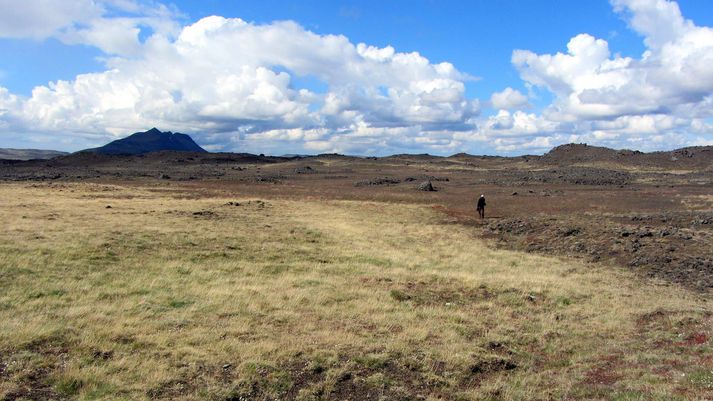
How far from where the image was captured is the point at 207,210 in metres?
38.2

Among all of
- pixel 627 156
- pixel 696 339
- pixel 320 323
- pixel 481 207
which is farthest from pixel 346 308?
pixel 627 156

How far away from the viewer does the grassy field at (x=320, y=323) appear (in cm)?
984

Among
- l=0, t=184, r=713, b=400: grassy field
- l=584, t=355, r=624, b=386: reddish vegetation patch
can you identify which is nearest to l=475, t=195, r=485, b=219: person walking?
l=0, t=184, r=713, b=400: grassy field

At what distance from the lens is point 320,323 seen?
13.8m

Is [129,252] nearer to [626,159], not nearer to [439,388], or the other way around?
[439,388]

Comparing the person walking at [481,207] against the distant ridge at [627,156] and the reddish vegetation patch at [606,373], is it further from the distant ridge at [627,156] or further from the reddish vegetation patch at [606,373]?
the distant ridge at [627,156]

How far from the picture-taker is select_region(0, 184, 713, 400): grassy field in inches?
387

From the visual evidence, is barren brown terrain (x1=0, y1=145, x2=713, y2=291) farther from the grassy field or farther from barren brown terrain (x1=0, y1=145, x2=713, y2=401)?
the grassy field

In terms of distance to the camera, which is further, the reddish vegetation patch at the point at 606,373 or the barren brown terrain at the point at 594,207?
the barren brown terrain at the point at 594,207

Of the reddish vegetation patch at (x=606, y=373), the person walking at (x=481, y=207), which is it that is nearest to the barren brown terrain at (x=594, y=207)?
the person walking at (x=481, y=207)

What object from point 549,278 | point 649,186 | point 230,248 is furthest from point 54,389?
point 649,186

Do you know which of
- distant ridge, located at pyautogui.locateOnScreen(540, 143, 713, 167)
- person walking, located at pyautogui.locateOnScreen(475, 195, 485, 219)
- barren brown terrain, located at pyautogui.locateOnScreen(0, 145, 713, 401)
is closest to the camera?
barren brown terrain, located at pyautogui.locateOnScreen(0, 145, 713, 401)

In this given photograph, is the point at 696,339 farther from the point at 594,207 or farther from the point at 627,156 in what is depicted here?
the point at 627,156

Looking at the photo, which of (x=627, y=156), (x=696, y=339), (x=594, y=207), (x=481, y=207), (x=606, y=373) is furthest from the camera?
(x=627, y=156)
